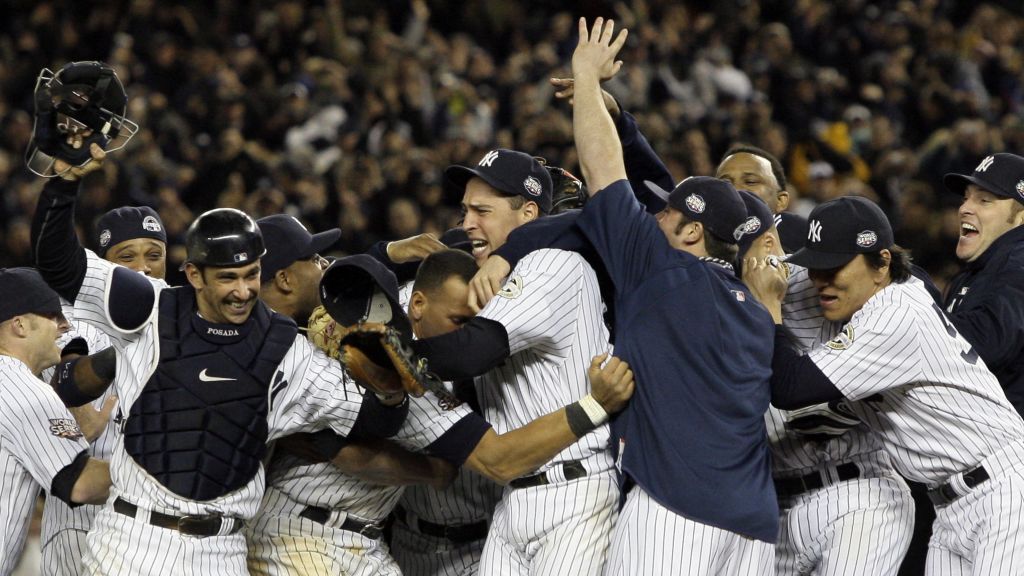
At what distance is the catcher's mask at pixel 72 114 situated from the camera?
4742 millimetres

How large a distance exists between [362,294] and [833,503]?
222cm

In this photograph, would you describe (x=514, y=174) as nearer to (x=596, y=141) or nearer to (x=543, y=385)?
(x=596, y=141)

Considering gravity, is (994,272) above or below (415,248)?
above

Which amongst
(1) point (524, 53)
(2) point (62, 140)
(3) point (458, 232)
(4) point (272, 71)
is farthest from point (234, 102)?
(2) point (62, 140)

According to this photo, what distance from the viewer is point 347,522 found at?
5.53 m

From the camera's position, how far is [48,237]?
4.70 m

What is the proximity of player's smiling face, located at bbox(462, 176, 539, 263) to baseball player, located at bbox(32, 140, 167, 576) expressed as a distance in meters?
1.56

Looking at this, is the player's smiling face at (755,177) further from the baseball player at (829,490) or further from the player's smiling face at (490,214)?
the player's smiling face at (490,214)

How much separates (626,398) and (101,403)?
108 inches

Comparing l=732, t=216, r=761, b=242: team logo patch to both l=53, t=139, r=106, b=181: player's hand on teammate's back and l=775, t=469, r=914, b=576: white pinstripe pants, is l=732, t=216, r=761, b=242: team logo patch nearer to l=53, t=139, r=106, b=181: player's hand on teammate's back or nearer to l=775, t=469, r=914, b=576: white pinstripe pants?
l=775, t=469, r=914, b=576: white pinstripe pants

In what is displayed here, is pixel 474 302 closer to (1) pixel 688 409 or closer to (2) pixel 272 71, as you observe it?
(1) pixel 688 409

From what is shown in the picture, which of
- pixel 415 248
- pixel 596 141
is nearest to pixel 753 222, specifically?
pixel 596 141

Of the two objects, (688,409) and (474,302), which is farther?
(474,302)

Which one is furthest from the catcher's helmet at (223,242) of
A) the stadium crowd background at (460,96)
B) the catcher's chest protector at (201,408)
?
the stadium crowd background at (460,96)
